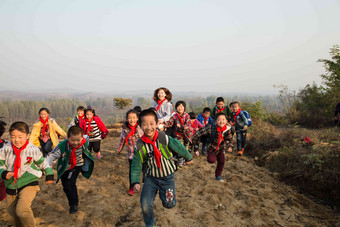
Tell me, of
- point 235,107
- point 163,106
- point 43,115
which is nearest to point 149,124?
point 163,106

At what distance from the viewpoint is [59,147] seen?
353cm

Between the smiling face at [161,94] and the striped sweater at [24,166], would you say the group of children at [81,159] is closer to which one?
the striped sweater at [24,166]

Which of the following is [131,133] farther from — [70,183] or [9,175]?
[9,175]

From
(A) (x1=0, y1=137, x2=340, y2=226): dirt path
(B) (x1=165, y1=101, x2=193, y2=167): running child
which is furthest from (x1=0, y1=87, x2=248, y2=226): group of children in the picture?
(B) (x1=165, y1=101, x2=193, y2=167): running child

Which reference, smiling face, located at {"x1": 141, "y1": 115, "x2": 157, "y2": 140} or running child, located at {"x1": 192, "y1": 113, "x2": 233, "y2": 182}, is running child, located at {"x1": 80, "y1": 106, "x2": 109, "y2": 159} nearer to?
running child, located at {"x1": 192, "y1": 113, "x2": 233, "y2": 182}

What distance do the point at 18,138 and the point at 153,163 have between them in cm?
201

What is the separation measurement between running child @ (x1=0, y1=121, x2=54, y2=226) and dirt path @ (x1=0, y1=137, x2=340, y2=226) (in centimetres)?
67

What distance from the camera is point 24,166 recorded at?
299 cm

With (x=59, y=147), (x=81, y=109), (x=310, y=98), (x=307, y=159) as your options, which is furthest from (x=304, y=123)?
(x=59, y=147)

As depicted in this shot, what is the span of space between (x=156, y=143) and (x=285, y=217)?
2837 millimetres

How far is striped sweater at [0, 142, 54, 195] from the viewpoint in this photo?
2891 millimetres

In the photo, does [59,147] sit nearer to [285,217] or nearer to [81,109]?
[81,109]

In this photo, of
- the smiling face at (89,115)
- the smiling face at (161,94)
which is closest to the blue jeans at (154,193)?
the smiling face at (161,94)

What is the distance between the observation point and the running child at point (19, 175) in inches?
111
